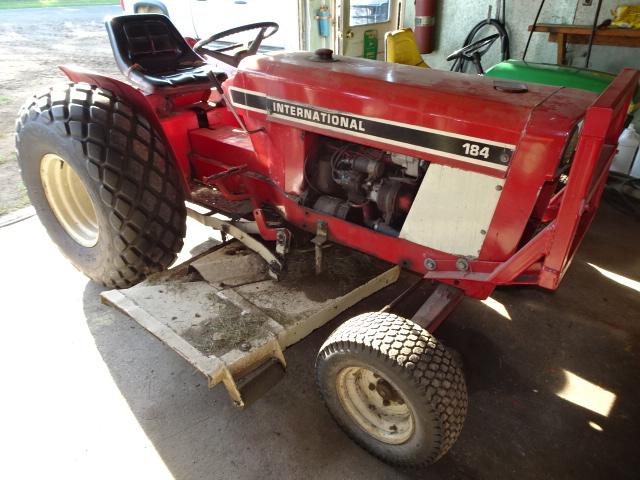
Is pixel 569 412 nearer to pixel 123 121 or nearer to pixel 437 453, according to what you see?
pixel 437 453

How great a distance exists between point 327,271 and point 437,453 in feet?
3.19

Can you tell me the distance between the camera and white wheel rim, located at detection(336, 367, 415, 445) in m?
1.75

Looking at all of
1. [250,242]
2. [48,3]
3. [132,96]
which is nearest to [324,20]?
[132,96]

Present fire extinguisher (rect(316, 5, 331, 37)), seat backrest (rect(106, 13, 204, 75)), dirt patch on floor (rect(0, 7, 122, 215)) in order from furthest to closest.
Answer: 1. fire extinguisher (rect(316, 5, 331, 37))
2. dirt patch on floor (rect(0, 7, 122, 215))
3. seat backrest (rect(106, 13, 204, 75))

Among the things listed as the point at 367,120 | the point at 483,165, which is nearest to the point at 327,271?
the point at 367,120

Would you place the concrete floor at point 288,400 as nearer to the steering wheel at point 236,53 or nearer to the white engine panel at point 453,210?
the white engine panel at point 453,210

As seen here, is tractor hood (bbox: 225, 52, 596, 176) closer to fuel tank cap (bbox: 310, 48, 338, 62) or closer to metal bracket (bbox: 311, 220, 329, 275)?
fuel tank cap (bbox: 310, 48, 338, 62)

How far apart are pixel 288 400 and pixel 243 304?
0.47m

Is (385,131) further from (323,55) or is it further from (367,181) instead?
(323,55)

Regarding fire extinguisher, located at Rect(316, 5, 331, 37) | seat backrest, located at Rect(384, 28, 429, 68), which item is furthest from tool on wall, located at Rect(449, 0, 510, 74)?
fire extinguisher, located at Rect(316, 5, 331, 37)

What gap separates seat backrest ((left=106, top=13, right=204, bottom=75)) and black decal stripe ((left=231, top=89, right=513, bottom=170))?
49.7 inches

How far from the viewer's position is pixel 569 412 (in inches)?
81.7

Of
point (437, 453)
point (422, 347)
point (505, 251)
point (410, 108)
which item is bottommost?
point (437, 453)

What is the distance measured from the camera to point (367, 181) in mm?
2041
